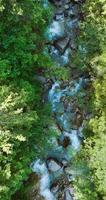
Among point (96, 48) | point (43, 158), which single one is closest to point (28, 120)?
point (43, 158)

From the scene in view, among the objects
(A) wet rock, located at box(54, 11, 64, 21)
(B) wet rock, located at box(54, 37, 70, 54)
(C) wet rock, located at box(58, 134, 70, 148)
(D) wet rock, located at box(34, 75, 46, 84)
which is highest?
(A) wet rock, located at box(54, 11, 64, 21)

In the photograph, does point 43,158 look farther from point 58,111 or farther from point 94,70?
point 94,70

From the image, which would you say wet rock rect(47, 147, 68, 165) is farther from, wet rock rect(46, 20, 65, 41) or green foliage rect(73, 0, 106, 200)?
wet rock rect(46, 20, 65, 41)

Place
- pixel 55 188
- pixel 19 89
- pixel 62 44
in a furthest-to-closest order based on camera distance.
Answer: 1. pixel 62 44
2. pixel 55 188
3. pixel 19 89

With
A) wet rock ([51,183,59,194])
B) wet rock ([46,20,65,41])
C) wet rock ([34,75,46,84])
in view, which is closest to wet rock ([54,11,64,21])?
wet rock ([46,20,65,41])

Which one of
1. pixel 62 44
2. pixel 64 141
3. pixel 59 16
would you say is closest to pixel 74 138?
pixel 64 141

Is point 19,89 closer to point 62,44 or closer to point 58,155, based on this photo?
point 58,155

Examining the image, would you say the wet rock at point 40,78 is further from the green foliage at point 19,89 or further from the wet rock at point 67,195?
the wet rock at point 67,195
